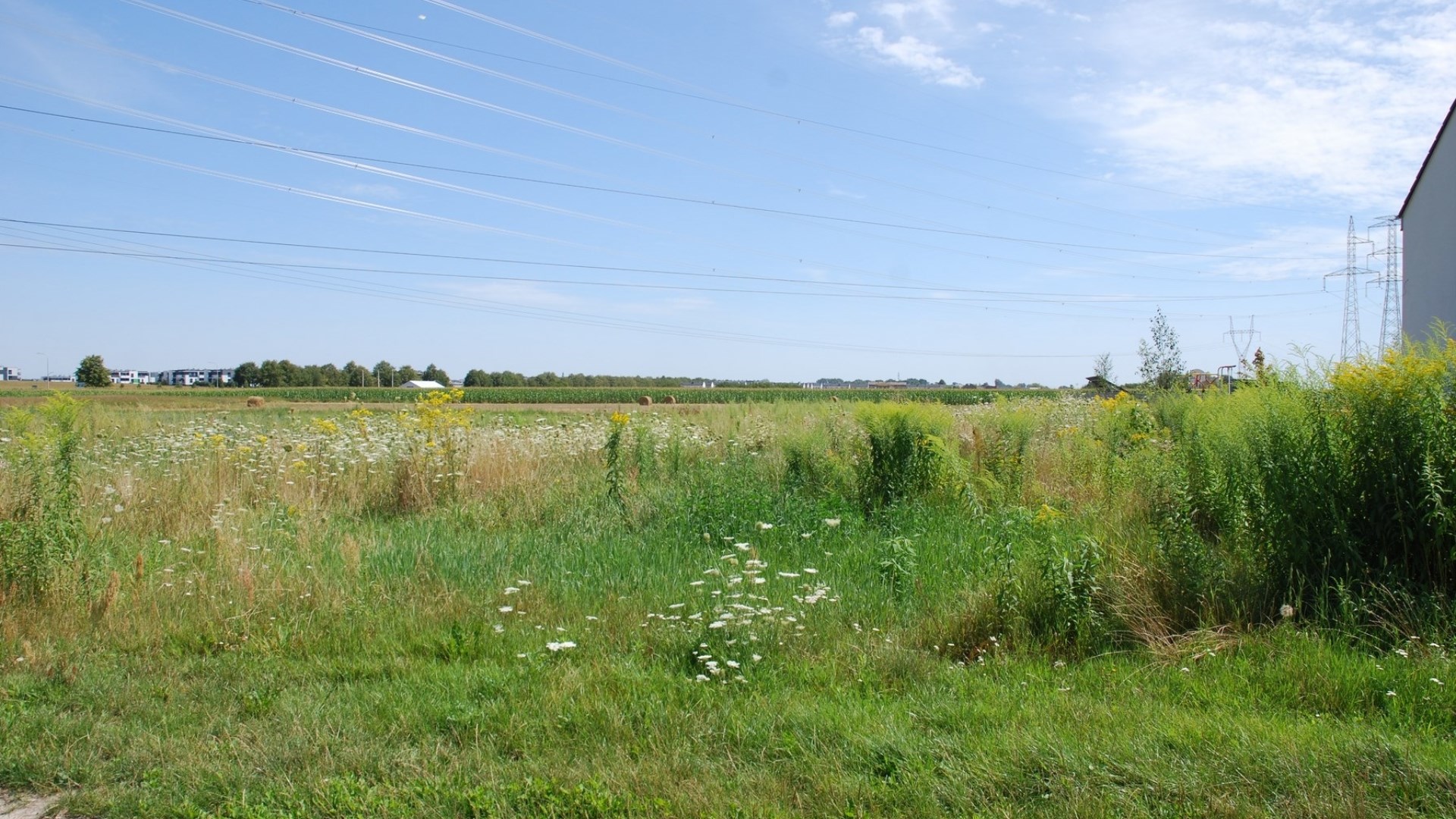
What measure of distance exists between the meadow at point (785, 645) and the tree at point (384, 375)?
293 feet

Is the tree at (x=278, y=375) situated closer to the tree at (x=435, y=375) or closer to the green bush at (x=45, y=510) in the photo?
the tree at (x=435, y=375)

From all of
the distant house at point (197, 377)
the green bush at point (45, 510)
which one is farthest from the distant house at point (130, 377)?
the green bush at point (45, 510)

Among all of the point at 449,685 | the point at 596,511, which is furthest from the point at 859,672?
the point at 596,511

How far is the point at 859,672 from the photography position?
4.72 m

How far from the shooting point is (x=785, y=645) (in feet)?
17.1

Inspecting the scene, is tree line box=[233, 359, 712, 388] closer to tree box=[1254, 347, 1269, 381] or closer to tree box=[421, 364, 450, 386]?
tree box=[421, 364, 450, 386]

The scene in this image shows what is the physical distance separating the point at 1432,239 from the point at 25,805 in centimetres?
2612

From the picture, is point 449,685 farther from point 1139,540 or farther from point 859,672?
point 1139,540

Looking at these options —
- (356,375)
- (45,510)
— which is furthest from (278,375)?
(45,510)

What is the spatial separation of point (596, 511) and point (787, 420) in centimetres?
742

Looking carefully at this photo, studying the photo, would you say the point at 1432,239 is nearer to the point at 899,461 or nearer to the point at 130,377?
the point at 899,461

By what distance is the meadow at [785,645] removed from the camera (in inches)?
137

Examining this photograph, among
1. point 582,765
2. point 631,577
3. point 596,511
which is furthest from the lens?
point 596,511

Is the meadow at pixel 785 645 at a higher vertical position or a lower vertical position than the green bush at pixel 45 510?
lower
